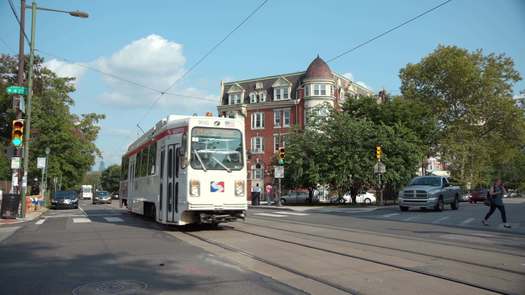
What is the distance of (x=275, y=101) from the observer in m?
66.9

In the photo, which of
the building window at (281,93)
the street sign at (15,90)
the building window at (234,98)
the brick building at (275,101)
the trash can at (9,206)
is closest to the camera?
the street sign at (15,90)

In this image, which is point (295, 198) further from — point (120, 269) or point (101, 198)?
point (120, 269)

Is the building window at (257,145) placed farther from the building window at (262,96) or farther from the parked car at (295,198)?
the parked car at (295,198)

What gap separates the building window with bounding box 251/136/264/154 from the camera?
6706 centimetres

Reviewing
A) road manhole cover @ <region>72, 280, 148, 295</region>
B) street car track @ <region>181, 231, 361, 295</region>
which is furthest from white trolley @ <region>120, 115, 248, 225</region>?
road manhole cover @ <region>72, 280, 148, 295</region>

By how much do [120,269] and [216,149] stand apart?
20.4ft

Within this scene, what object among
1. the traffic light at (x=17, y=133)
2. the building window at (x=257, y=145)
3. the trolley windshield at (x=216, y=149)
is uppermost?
the building window at (x=257, y=145)

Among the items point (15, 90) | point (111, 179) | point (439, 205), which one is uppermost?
point (15, 90)

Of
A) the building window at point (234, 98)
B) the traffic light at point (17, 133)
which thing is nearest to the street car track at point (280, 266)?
the traffic light at point (17, 133)

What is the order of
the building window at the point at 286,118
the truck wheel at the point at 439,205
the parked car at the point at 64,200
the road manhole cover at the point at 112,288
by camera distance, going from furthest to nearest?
the building window at the point at 286,118 < the parked car at the point at 64,200 < the truck wheel at the point at 439,205 < the road manhole cover at the point at 112,288

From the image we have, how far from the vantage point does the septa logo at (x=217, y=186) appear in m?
13.5

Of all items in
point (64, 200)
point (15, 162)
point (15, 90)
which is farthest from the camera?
point (64, 200)

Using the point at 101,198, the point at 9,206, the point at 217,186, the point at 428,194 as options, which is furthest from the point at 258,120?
the point at 217,186

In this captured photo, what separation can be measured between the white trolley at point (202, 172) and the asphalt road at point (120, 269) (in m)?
1.48
